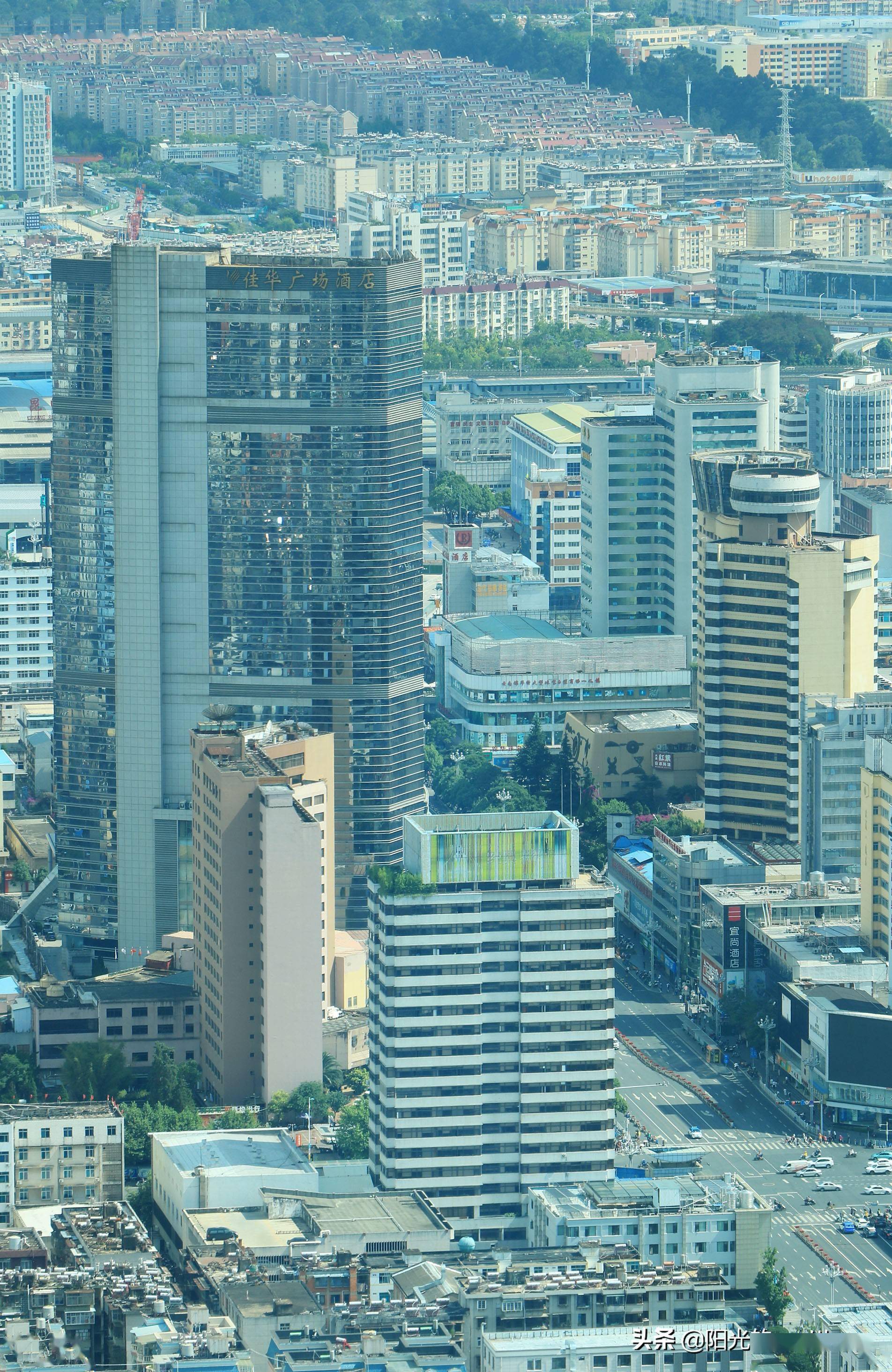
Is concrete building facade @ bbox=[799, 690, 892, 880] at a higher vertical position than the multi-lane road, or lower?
higher

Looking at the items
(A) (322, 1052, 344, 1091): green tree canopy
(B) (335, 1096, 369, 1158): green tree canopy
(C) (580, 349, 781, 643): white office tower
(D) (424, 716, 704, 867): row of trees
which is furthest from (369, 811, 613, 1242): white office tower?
(C) (580, 349, 781, 643): white office tower

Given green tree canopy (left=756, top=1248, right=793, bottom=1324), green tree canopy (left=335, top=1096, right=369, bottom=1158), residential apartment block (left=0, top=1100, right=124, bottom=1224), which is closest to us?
green tree canopy (left=756, top=1248, right=793, bottom=1324)

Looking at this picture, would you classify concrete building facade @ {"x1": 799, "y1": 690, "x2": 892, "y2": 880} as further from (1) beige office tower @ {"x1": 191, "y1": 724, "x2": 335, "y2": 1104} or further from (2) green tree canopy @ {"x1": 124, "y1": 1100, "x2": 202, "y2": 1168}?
(2) green tree canopy @ {"x1": 124, "y1": 1100, "x2": 202, "y2": 1168}

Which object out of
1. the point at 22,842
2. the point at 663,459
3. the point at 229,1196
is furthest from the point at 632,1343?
the point at 663,459

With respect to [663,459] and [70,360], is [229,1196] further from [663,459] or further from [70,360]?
[663,459]

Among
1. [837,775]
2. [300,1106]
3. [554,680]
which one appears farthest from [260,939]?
[554,680]

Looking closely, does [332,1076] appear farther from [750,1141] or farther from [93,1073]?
[750,1141]

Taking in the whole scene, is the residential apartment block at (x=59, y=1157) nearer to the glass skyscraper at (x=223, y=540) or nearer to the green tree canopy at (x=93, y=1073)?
the green tree canopy at (x=93, y=1073)
